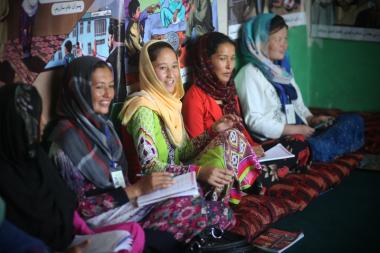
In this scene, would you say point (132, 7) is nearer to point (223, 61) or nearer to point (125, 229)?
point (223, 61)

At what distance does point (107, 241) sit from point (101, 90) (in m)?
0.69

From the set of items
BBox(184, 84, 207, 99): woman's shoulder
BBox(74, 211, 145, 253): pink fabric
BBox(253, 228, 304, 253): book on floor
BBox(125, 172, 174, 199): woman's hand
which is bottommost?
BBox(253, 228, 304, 253): book on floor

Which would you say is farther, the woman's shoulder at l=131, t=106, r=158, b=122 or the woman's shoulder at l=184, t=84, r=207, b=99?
the woman's shoulder at l=184, t=84, r=207, b=99

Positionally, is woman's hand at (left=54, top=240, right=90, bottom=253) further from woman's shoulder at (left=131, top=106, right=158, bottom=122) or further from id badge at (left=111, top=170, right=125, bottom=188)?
woman's shoulder at (left=131, top=106, right=158, bottom=122)

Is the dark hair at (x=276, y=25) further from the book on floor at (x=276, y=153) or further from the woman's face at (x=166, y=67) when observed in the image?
the woman's face at (x=166, y=67)

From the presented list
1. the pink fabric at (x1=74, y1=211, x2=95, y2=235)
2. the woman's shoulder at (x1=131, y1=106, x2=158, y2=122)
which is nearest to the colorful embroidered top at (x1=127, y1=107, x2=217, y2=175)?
the woman's shoulder at (x1=131, y1=106, x2=158, y2=122)

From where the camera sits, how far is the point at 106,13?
2475 mm

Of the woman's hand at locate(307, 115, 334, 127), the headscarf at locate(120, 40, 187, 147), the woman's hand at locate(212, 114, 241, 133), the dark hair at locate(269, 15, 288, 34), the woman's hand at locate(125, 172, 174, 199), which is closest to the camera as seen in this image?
the woman's hand at locate(125, 172, 174, 199)

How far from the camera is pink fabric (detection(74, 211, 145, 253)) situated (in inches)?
76.1

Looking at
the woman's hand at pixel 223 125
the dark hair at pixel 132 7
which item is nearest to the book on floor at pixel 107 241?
the woman's hand at pixel 223 125

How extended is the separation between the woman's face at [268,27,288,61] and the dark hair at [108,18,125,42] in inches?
53.2

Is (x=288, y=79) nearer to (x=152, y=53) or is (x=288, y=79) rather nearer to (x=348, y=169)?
(x=348, y=169)

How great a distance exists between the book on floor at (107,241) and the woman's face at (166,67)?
0.99m

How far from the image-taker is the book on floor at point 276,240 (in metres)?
2.38
